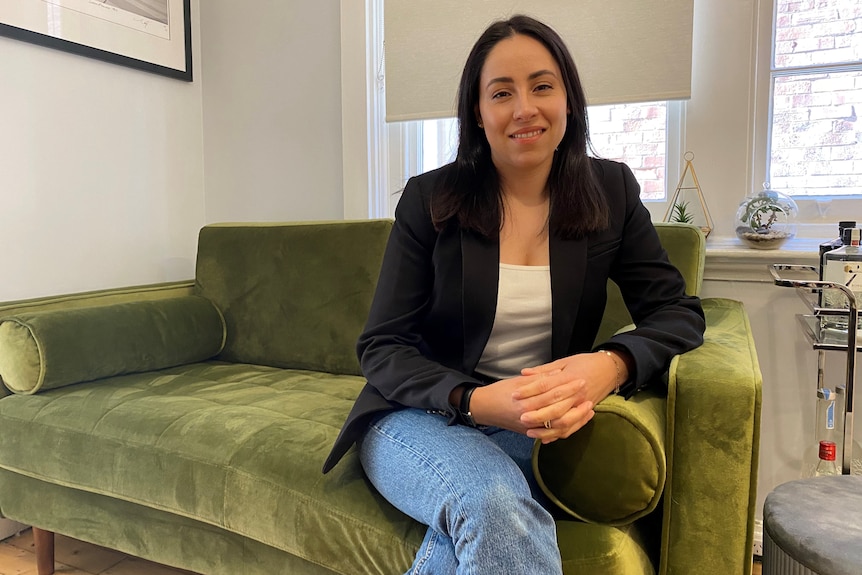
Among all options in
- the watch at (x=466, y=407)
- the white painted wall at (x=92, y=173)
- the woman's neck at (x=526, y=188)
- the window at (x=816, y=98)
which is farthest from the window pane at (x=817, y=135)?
the white painted wall at (x=92, y=173)

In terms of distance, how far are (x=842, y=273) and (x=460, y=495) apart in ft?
3.62

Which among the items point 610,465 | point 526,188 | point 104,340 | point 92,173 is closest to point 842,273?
point 526,188

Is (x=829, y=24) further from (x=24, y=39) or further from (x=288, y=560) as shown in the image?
(x=24, y=39)

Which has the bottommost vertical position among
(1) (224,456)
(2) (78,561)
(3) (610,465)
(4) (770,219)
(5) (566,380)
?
(2) (78,561)

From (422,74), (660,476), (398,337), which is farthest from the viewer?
(422,74)

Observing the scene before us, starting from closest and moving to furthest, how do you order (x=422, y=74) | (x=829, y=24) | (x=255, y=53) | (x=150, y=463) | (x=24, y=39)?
(x=150, y=463), (x=829, y=24), (x=24, y=39), (x=422, y=74), (x=255, y=53)

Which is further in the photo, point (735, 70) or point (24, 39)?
point (24, 39)

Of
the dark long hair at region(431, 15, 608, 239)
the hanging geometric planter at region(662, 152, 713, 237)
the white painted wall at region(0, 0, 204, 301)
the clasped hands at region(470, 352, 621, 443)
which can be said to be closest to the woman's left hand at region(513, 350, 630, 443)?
the clasped hands at region(470, 352, 621, 443)

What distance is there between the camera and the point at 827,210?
1770mm

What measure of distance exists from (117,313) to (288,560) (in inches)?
37.1

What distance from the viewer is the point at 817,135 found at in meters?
1.77

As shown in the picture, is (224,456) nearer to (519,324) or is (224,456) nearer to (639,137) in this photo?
(519,324)

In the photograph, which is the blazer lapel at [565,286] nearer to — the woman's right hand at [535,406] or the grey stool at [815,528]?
the woman's right hand at [535,406]

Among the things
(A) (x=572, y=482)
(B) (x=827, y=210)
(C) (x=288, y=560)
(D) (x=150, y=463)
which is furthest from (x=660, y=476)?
(B) (x=827, y=210)
